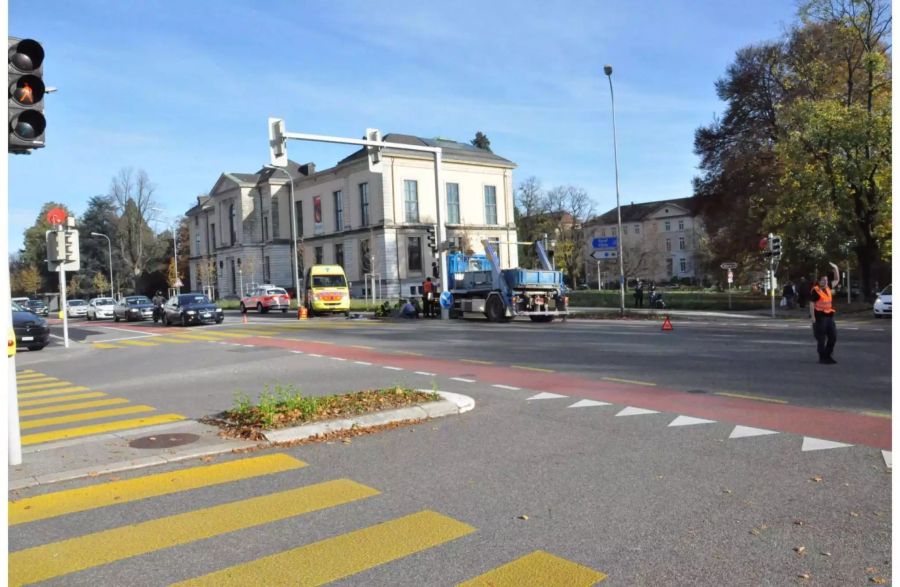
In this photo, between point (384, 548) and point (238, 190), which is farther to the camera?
point (238, 190)

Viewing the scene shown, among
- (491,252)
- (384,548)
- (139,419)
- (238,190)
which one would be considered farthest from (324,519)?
(238,190)

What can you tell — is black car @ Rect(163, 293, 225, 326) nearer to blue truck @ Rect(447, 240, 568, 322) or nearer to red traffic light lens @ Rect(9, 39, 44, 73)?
blue truck @ Rect(447, 240, 568, 322)

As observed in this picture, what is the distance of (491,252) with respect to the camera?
2980 cm

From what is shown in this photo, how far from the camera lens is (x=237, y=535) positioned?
4.94 meters

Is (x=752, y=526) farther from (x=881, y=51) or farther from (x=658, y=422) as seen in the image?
(x=881, y=51)

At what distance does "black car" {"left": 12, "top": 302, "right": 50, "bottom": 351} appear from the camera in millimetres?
22562

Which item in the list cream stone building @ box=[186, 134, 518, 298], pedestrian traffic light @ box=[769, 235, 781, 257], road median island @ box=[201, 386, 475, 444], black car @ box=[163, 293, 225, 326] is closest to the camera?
road median island @ box=[201, 386, 475, 444]

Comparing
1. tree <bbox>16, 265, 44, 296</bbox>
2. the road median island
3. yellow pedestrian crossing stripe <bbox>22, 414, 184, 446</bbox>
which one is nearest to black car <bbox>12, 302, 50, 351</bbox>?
yellow pedestrian crossing stripe <bbox>22, 414, 184, 446</bbox>

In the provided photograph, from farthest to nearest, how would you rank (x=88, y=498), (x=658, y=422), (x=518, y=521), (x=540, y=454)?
(x=658, y=422) < (x=540, y=454) < (x=88, y=498) < (x=518, y=521)

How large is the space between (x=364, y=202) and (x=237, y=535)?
65.3m

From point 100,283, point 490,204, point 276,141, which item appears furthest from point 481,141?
point 276,141

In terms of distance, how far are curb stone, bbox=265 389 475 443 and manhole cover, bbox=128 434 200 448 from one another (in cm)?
84

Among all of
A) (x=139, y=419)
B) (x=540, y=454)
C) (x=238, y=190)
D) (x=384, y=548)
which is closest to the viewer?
(x=384, y=548)

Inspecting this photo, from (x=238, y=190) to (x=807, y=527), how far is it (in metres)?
82.5
